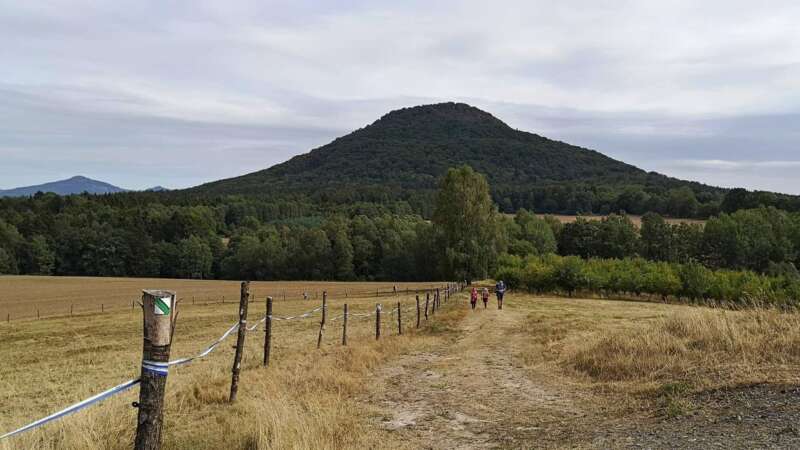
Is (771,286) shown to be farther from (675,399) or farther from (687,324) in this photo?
(675,399)

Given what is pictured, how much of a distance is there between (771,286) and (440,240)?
108 feet

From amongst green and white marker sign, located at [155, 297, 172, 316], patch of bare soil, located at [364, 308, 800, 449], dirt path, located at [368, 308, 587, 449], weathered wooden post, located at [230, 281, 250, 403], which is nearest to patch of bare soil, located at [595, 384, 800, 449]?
patch of bare soil, located at [364, 308, 800, 449]

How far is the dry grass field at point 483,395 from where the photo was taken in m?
7.52

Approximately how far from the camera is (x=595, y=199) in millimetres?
159750

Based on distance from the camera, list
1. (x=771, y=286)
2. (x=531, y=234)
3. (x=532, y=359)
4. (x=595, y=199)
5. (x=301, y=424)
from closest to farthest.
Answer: (x=301, y=424) < (x=532, y=359) < (x=771, y=286) < (x=531, y=234) < (x=595, y=199)

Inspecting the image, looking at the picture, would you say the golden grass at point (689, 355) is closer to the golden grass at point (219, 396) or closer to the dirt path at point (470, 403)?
the dirt path at point (470, 403)

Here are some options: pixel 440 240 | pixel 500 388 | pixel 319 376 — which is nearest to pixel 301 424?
pixel 319 376

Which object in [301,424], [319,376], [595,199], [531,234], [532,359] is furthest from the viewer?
[595,199]

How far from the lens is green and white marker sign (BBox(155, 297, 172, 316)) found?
5645 mm

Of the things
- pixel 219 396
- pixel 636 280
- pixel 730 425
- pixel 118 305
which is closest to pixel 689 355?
pixel 730 425

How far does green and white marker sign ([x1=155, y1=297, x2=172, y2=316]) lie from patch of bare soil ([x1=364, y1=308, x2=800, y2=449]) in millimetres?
4131

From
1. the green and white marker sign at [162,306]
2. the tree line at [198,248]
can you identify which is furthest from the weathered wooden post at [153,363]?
the tree line at [198,248]

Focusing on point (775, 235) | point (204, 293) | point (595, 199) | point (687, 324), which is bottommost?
point (204, 293)

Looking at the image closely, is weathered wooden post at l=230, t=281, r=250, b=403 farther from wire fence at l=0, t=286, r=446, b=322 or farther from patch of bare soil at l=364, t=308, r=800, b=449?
wire fence at l=0, t=286, r=446, b=322
